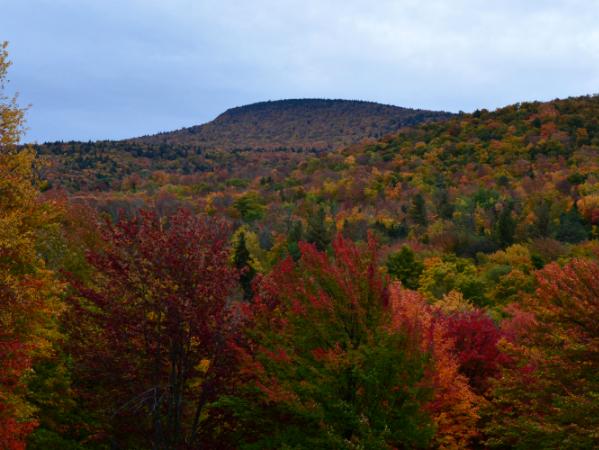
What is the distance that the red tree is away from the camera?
13.2 m

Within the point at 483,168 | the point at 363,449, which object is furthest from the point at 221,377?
the point at 483,168

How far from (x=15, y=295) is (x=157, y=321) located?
2.92 metres

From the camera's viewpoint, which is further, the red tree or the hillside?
the hillside

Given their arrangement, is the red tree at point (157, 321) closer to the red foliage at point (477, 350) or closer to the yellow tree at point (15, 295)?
the yellow tree at point (15, 295)

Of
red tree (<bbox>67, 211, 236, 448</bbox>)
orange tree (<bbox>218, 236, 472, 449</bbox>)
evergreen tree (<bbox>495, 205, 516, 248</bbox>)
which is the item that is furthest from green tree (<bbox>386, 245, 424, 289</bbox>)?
red tree (<bbox>67, 211, 236, 448</bbox>)

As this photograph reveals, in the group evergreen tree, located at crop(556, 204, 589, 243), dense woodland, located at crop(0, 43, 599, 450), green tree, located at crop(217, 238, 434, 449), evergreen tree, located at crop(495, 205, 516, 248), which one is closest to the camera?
green tree, located at crop(217, 238, 434, 449)

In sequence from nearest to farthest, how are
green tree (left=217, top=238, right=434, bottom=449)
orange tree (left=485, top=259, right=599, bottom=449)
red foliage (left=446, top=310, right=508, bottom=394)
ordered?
green tree (left=217, top=238, right=434, bottom=449)
orange tree (left=485, top=259, right=599, bottom=449)
red foliage (left=446, top=310, right=508, bottom=394)

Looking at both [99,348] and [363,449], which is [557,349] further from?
[99,348]

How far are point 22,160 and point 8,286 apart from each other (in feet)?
9.99

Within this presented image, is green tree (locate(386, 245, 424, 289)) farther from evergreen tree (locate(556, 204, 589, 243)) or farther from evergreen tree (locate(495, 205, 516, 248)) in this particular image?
evergreen tree (locate(556, 204, 589, 243))

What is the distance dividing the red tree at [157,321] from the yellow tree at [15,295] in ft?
3.70

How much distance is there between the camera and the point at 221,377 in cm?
1362

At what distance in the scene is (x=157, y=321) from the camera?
13.4 metres

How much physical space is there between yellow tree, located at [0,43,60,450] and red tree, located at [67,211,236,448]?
1127mm
